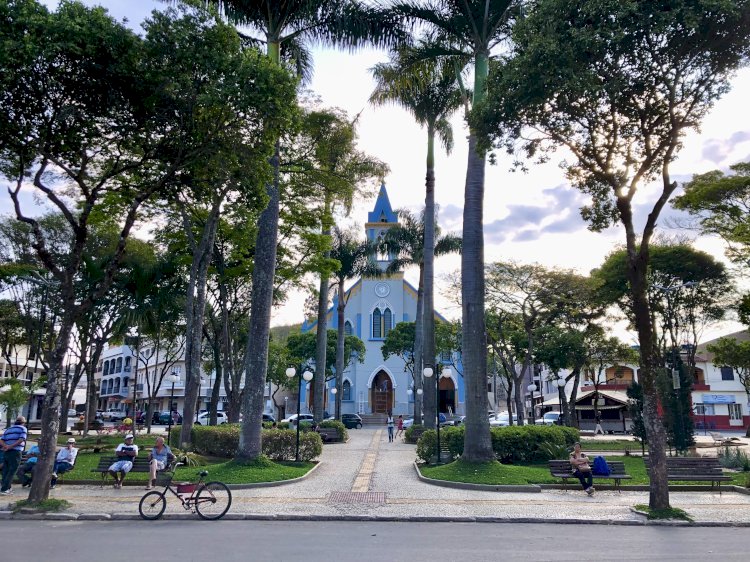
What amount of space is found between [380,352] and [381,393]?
12.3 feet

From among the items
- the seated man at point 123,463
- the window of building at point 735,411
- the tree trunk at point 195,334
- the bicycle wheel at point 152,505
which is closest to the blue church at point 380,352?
the window of building at point 735,411

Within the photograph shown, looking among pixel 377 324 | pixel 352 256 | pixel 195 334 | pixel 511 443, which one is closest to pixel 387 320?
pixel 377 324

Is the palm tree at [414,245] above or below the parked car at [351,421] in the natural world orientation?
above

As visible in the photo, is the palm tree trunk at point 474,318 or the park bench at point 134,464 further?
the palm tree trunk at point 474,318

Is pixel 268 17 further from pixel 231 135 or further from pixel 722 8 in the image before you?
pixel 722 8

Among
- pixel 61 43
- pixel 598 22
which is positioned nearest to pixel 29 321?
pixel 61 43

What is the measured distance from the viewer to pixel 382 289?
184ft

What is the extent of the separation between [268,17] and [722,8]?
11993mm

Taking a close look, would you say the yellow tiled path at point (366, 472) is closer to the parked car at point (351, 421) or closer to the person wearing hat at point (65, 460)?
the person wearing hat at point (65, 460)

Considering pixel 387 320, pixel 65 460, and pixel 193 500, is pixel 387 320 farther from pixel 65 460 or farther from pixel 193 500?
pixel 193 500

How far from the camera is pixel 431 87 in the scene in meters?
24.8

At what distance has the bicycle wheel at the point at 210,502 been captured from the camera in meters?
10.6

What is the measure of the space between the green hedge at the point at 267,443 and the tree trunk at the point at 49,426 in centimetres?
760

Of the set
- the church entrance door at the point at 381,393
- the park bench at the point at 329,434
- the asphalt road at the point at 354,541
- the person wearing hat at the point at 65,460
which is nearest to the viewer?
the asphalt road at the point at 354,541
